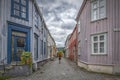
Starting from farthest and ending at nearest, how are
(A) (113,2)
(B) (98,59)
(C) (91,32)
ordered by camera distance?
(C) (91,32), (B) (98,59), (A) (113,2)

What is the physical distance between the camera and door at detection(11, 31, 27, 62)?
1345 cm

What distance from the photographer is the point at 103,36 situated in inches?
530

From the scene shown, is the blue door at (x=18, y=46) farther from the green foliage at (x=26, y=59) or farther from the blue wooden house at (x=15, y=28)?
the green foliage at (x=26, y=59)

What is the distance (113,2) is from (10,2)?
866 cm

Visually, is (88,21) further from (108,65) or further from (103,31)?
(108,65)

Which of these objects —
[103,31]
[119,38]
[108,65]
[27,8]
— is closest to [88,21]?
[103,31]

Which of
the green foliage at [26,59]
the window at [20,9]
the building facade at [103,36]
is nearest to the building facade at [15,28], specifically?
the window at [20,9]

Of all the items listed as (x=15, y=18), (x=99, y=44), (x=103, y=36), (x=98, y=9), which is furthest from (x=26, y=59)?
(x=98, y=9)

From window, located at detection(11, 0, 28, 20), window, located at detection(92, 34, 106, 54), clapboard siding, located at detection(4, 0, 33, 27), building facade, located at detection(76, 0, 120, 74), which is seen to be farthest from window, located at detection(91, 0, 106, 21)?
window, located at detection(11, 0, 28, 20)

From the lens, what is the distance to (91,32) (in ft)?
47.9

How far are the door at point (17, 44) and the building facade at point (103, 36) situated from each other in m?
6.32

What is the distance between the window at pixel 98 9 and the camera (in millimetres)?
13672

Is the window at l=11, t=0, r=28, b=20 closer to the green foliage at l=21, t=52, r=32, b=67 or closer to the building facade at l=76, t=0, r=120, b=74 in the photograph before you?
the green foliage at l=21, t=52, r=32, b=67

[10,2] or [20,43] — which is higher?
[10,2]
